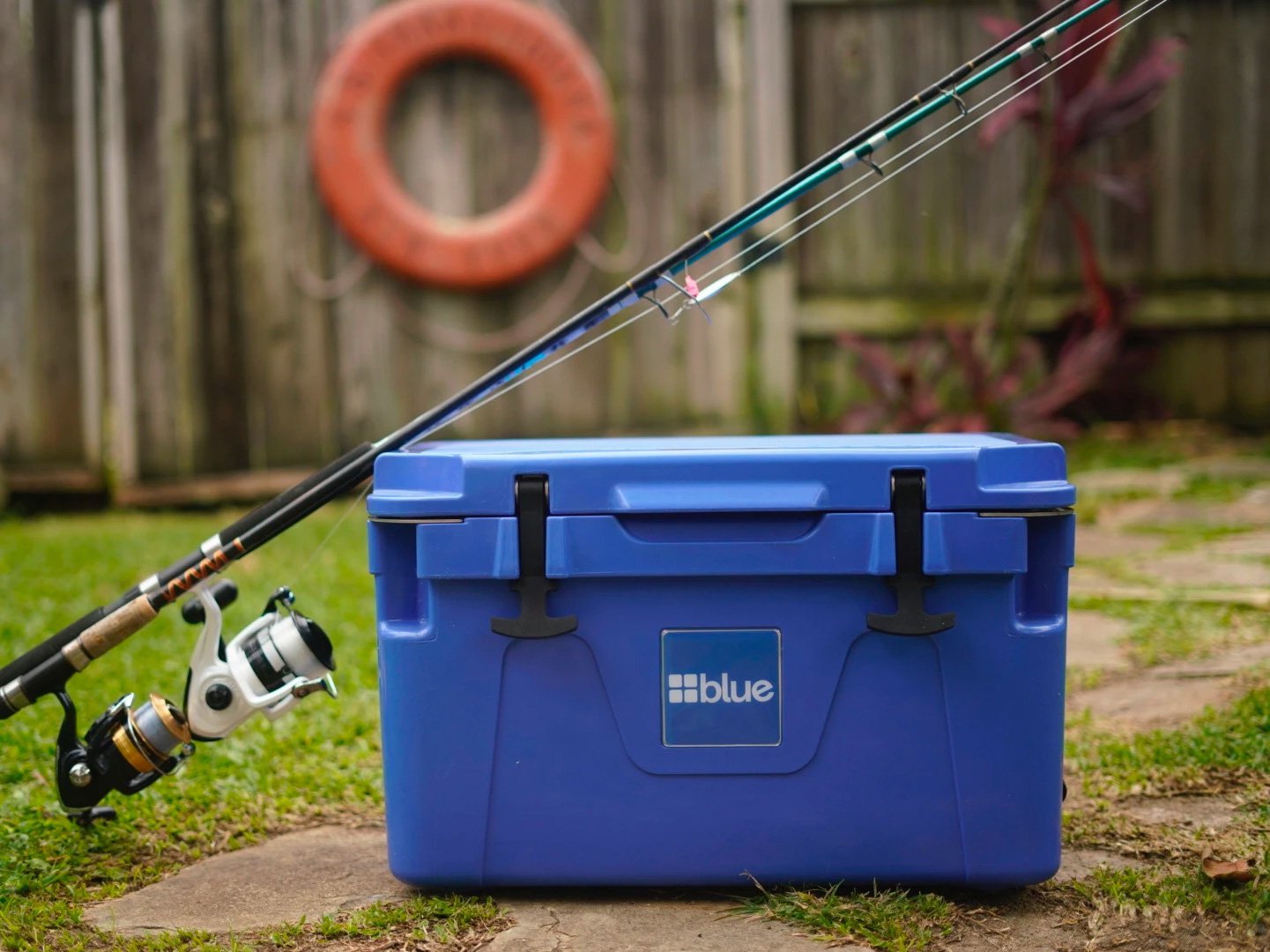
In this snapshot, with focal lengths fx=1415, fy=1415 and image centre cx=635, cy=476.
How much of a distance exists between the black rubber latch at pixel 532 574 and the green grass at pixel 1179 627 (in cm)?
147

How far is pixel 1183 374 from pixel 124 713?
4320mm

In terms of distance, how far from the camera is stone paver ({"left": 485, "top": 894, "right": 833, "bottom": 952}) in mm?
1570

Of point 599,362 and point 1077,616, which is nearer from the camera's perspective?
point 1077,616

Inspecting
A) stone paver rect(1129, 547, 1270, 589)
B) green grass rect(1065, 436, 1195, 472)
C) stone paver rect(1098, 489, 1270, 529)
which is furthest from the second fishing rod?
green grass rect(1065, 436, 1195, 472)

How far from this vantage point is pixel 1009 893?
172cm

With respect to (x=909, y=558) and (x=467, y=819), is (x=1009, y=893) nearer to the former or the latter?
(x=909, y=558)

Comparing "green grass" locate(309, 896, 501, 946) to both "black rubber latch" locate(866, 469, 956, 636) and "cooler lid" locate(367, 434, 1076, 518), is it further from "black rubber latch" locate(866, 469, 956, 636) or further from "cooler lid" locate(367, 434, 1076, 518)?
"black rubber latch" locate(866, 469, 956, 636)

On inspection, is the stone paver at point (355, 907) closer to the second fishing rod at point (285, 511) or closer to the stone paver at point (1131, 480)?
the second fishing rod at point (285, 511)

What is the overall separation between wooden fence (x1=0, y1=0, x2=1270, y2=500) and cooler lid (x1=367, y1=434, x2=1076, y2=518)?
3377mm

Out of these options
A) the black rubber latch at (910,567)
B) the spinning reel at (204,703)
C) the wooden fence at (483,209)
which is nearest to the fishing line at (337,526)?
the spinning reel at (204,703)

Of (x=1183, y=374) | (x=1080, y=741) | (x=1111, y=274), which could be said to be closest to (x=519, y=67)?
(x=1111, y=274)

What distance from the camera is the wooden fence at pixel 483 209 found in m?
4.88

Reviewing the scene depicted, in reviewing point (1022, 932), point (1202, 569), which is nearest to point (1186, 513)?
point (1202, 569)

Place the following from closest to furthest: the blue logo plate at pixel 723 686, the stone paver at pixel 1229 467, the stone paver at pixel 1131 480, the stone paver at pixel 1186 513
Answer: the blue logo plate at pixel 723 686
the stone paver at pixel 1186 513
the stone paver at pixel 1131 480
the stone paver at pixel 1229 467
